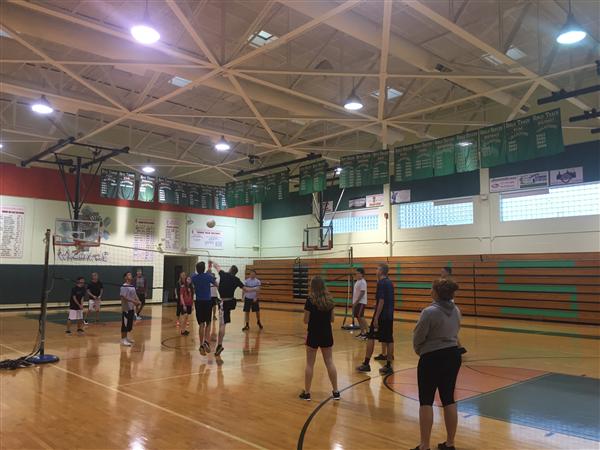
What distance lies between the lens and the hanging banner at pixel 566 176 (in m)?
14.6

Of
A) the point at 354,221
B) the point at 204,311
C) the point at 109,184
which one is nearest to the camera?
the point at 204,311

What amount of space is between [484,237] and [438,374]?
14056 mm

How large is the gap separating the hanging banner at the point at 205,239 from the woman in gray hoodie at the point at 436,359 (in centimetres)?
2089

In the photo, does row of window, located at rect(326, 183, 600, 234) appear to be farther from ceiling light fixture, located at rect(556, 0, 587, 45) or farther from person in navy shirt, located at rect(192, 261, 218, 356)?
person in navy shirt, located at rect(192, 261, 218, 356)

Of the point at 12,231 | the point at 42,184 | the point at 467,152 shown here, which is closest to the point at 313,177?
the point at 467,152

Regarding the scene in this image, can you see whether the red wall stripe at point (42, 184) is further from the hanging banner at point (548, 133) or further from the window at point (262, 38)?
the hanging banner at point (548, 133)

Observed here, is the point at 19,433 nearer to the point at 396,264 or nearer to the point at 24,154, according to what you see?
the point at 396,264

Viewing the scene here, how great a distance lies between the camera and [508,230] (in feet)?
53.5

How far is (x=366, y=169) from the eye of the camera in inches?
601

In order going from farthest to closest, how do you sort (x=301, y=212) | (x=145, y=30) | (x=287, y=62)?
(x=301, y=212)
(x=287, y=62)
(x=145, y=30)

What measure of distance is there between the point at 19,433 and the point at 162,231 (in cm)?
1884

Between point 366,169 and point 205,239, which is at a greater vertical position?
point 366,169

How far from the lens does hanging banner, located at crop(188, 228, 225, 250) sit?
945 inches

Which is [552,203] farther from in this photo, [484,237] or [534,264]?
[484,237]
